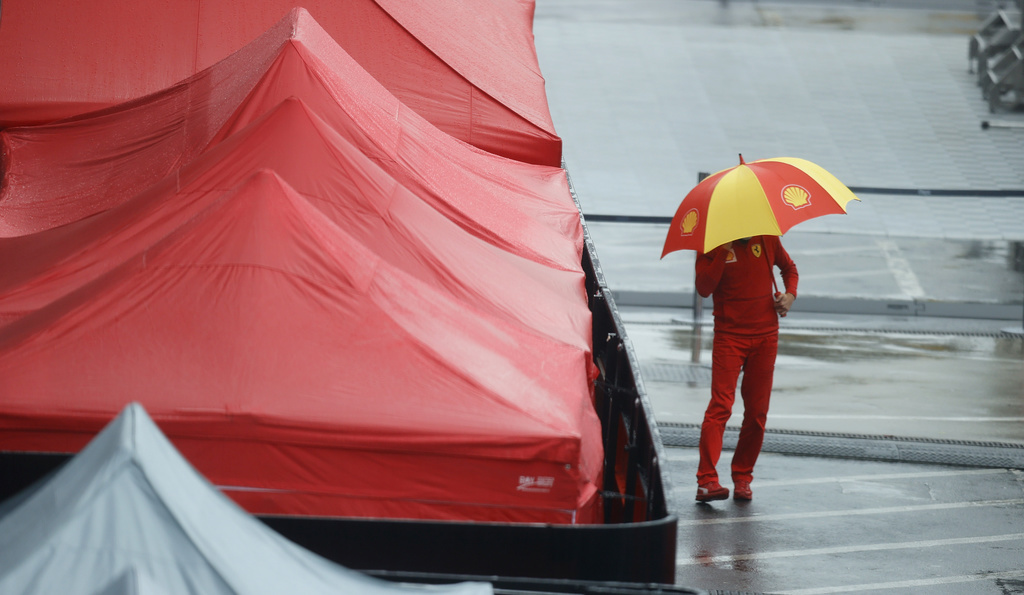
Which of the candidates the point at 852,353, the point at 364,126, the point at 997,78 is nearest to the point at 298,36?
the point at 364,126

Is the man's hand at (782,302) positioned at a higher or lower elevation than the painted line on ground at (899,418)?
higher

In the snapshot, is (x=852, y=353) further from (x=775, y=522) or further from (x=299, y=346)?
(x=299, y=346)

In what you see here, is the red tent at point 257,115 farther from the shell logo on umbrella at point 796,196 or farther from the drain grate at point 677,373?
the drain grate at point 677,373

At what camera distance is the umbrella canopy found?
6.10 meters

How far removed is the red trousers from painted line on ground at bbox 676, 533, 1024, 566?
759 millimetres

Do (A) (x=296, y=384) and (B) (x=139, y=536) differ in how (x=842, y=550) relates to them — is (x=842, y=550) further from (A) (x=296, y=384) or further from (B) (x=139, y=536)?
(B) (x=139, y=536)

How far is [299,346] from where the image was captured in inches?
166

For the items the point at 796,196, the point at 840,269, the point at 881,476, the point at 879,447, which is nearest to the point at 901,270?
the point at 840,269

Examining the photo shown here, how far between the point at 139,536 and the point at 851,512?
5.12 m

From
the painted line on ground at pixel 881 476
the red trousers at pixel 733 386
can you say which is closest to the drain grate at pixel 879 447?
the painted line on ground at pixel 881 476

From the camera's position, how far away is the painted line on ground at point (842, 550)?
5.99m

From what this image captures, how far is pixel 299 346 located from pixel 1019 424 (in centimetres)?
678

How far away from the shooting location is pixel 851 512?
6.89 meters

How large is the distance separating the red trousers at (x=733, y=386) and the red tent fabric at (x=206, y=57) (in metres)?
2.71
